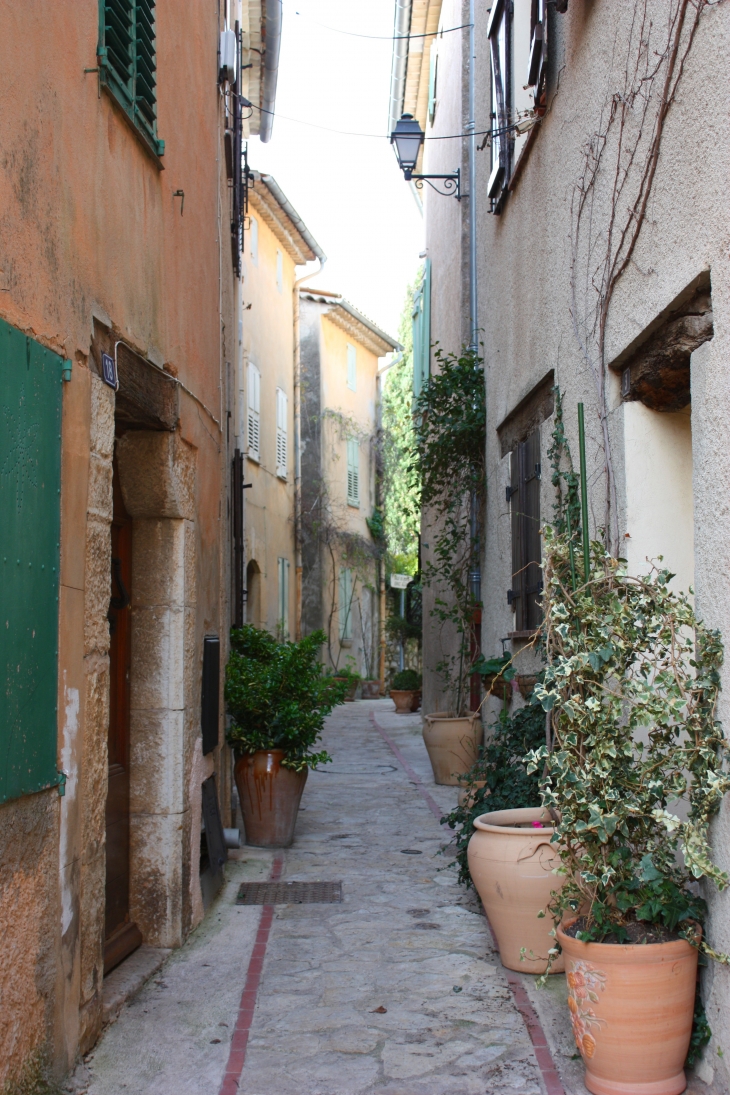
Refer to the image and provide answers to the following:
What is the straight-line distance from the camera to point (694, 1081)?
3340 mm

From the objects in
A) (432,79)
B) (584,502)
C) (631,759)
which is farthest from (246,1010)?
(432,79)

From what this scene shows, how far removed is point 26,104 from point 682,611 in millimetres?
2596

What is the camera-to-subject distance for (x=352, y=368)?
2422 centimetres

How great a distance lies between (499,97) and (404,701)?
40.9 feet

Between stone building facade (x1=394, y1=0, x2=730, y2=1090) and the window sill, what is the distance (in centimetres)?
202

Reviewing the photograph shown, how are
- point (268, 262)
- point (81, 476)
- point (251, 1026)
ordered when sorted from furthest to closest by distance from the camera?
point (268, 262) < point (251, 1026) < point (81, 476)

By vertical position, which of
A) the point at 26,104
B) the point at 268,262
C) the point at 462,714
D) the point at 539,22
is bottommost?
the point at 462,714

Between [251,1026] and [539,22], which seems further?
[539,22]

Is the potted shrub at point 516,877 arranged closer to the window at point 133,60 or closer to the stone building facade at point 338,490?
the window at point 133,60

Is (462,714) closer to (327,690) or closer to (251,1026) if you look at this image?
(327,690)

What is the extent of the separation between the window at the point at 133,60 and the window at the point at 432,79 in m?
10.5

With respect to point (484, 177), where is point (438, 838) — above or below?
below

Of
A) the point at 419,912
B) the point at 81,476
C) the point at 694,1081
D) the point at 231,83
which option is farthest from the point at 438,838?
the point at 231,83

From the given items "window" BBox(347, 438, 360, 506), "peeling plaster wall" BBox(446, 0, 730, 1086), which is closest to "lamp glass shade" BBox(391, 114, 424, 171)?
"peeling plaster wall" BBox(446, 0, 730, 1086)
